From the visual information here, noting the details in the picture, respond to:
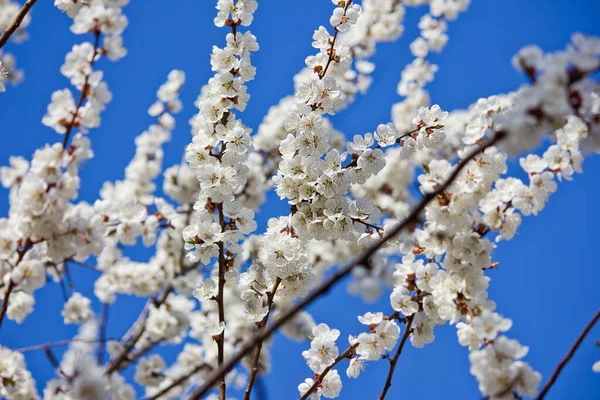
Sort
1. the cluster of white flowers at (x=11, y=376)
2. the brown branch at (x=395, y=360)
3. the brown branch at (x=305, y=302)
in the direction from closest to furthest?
the brown branch at (x=305, y=302) < the brown branch at (x=395, y=360) < the cluster of white flowers at (x=11, y=376)

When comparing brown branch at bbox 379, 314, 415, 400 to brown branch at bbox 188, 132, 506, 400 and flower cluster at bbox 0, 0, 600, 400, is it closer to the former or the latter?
flower cluster at bbox 0, 0, 600, 400

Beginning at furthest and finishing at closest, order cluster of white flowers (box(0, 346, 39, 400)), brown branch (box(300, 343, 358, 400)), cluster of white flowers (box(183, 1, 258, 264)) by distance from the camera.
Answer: cluster of white flowers (box(0, 346, 39, 400)) < cluster of white flowers (box(183, 1, 258, 264)) < brown branch (box(300, 343, 358, 400))

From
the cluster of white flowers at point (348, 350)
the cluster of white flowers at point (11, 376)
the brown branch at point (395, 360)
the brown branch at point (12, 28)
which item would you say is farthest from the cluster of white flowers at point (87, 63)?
the brown branch at point (395, 360)

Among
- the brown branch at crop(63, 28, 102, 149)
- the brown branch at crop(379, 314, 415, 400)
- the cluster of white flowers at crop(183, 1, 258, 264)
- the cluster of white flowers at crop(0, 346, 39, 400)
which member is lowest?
the brown branch at crop(379, 314, 415, 400)

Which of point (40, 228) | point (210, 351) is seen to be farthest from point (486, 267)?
point (210, 351)

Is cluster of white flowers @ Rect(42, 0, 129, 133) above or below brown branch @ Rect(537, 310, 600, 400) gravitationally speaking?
above

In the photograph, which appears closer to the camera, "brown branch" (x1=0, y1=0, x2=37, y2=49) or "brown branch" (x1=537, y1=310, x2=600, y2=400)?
"brown branch" (x1=537, y1=310, x2=600, y2=400)

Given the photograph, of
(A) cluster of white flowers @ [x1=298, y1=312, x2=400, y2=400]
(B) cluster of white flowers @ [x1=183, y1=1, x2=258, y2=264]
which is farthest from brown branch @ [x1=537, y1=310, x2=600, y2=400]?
(B) cluster of white flowers @ [x1=183, y1=1, x2=258, y2=264]

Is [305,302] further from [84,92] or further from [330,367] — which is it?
[84,92]

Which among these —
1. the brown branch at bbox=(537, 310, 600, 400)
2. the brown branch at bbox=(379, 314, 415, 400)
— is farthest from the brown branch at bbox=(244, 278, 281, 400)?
the brown branch at bbox=(537, 310, 600, 400)

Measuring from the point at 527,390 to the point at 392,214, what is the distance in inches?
197

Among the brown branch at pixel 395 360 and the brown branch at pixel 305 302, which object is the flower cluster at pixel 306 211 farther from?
the brown branch at pixel 305 302

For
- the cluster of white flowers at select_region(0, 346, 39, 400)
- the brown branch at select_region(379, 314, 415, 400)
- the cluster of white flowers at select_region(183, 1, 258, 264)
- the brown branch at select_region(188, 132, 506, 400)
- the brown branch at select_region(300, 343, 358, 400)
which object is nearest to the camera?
the brown branch at select_region(188, 132, 506, 400)

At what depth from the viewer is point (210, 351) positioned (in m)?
6.74
